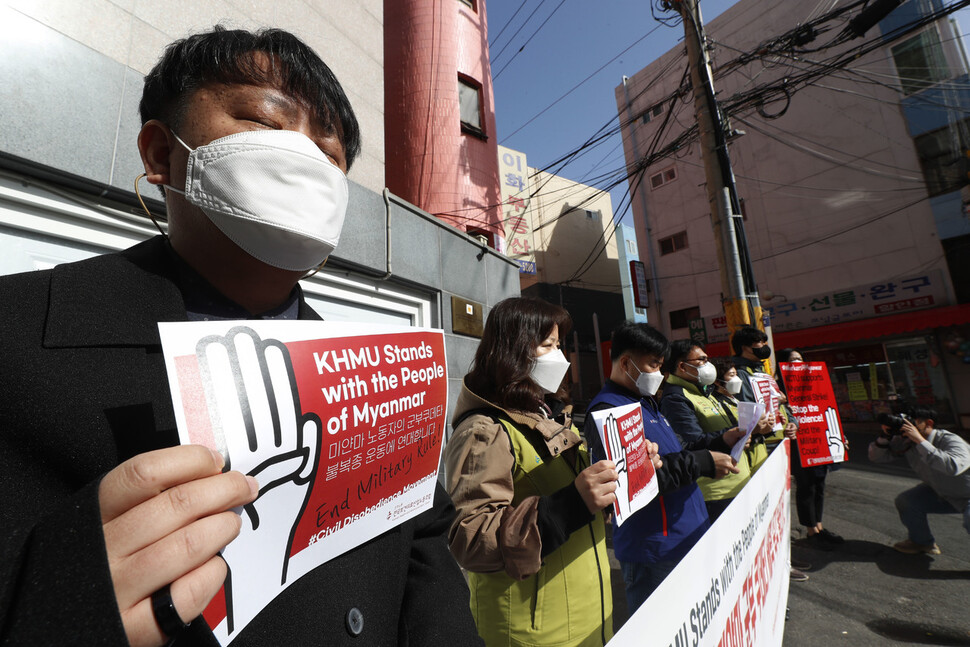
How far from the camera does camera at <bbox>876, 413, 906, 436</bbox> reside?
14.1 feet

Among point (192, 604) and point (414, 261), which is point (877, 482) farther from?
point (192, 604)

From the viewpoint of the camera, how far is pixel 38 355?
1.93 ft

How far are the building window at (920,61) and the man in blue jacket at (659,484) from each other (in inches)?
595

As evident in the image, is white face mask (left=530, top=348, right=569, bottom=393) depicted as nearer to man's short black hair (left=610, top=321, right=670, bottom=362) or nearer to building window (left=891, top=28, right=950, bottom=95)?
man's short black hair (left=610, top=321, right=670, bottom=362)

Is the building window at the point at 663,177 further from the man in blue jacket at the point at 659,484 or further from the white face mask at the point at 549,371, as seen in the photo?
the white face mask at the point at 549,371

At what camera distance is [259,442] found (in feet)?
1.99

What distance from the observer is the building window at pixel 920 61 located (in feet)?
37.3

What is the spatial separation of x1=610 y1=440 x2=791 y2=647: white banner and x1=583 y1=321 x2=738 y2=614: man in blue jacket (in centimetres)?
27

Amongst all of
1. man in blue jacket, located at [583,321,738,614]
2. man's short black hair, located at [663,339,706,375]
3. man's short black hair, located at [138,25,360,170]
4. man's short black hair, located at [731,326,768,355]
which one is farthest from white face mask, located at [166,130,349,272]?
man's short black hair, located at [731,326,768,355]

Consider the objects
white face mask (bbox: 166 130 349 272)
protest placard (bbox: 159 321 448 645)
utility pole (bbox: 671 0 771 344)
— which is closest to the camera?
protest placard (bbox: 159 321 448 645)

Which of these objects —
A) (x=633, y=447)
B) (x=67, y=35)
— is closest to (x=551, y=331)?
(x=633, y=447)

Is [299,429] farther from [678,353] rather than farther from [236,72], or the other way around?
→ [678,353]

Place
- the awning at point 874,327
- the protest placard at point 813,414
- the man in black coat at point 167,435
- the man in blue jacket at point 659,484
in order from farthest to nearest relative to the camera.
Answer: the awning at point 874,327, the protest placard at point 813,414, the man in blue jacket at point 659,484, the man in black coat at point 167,435

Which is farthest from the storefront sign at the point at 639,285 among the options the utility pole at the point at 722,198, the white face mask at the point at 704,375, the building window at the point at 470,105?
the white face mask at the point at 704,375
